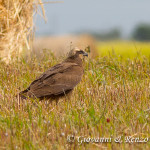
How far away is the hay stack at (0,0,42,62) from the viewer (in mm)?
7968

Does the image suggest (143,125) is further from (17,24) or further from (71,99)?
(17,24)

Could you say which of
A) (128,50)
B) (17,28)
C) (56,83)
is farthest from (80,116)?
(128,50)

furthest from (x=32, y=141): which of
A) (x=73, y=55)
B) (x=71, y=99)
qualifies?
(x=73, y=55)

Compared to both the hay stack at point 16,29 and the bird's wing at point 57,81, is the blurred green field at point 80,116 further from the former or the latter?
the hay stack at point 16,29

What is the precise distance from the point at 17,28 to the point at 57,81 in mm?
3591

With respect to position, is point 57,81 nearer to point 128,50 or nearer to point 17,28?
point 17,28

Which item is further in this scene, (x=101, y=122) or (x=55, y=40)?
(x=55, y=40)

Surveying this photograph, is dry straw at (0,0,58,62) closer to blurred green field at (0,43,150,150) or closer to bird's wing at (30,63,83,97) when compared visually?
blurred green field at (0,43,150,150)

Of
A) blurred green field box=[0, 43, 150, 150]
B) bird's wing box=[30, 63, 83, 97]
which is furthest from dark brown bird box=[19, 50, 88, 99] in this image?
blurred green field box=[0, 43, 150, 150]

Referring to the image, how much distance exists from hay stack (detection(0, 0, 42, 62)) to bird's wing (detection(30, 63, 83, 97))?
2.97 metres

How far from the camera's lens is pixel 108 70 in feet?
21.6

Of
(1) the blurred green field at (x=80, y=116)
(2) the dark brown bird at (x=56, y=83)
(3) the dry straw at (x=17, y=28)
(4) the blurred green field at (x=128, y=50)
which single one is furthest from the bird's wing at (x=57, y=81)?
(3) the dry straw at (x=17, y=28)

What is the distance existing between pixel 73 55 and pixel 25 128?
86.7 inches

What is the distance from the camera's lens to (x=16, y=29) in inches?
326
